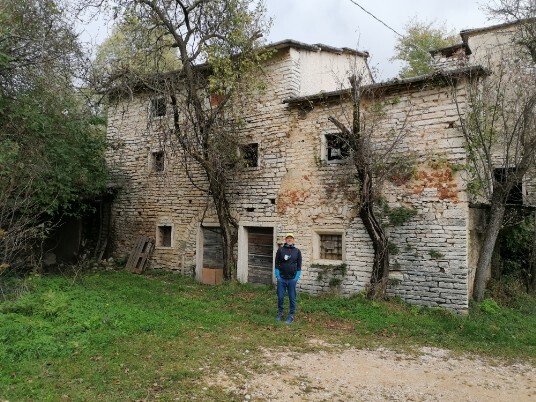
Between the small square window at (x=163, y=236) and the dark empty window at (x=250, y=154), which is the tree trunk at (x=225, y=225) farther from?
the small square window at (x=163, y=236)

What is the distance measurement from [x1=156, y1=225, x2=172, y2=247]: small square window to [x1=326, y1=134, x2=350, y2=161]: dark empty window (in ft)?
19.3

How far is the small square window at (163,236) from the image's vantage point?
13.2 metres

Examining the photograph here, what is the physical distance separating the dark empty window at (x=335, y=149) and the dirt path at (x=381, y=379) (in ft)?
16.6

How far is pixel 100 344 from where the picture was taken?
19.1ft

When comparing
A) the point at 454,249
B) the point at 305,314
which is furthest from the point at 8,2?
the point at 454,249

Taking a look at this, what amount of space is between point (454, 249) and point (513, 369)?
3.00 meters

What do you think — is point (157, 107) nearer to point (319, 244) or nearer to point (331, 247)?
point (319, 244)

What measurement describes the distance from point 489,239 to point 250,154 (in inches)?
246

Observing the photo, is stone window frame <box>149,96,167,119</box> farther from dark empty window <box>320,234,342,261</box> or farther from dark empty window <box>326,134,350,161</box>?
dark empty window <box>320,234,342,261</box>

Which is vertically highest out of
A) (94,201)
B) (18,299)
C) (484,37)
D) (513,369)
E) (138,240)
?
(484,37)

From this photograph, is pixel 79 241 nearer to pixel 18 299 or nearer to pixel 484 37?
pixel 18 299

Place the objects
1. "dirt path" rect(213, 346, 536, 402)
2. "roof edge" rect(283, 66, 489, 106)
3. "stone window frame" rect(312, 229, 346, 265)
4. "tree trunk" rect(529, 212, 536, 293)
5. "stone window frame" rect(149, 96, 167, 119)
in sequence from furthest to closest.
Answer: "stone window frame" rect(149, 96, 167, 119) < "tree trunk" rect(529, 212, 536, 293) < "stone window frame" rect(312, 229, 346, 265) < "roof edge" rect(283, 66, 489, 106) < "dirt path" rect(213, 346, 536, 402)

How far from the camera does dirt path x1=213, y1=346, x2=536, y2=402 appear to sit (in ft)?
15.4

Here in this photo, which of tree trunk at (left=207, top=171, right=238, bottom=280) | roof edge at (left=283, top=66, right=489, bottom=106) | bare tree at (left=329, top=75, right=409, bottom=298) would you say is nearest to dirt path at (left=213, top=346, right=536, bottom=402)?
bare tree at (left=329, top=75, right=409, bottom=298)
